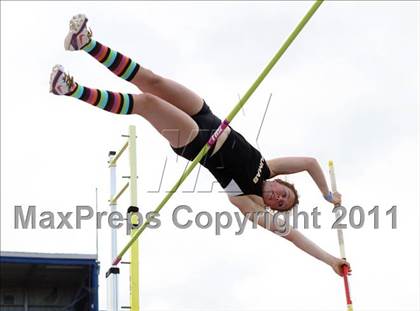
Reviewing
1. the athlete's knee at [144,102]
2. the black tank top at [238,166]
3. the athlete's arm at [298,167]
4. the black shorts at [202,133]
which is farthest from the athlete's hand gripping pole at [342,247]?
the athlete's knee at [144,102]

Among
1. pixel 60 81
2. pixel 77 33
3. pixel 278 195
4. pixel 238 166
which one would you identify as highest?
pixel 77 33

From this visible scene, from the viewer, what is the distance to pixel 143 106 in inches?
233

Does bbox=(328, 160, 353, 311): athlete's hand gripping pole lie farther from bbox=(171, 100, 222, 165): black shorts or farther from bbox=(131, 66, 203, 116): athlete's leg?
bbox=(131, 66, 203, 116): athlete's leg

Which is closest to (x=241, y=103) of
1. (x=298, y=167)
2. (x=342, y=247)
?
(x=298, y=167)

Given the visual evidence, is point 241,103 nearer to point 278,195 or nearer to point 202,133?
point 202,133

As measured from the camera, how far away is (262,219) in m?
6.79

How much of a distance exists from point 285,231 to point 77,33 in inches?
91.9

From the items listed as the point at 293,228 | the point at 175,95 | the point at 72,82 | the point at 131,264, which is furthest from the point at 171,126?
the point at 131,264

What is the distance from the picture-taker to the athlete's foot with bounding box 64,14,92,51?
572 centimetres

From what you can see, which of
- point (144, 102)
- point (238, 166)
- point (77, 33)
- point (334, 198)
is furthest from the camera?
point (334, 198)

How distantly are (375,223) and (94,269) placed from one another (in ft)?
21.0

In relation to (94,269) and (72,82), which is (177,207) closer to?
(72,82)

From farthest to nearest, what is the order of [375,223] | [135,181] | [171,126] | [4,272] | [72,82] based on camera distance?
[4,272]
[135,181]
[375,223]
[171,126]
[72,82]

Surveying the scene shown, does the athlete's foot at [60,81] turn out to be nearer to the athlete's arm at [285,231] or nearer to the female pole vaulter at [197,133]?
the female pole vaulter at [197,133]
